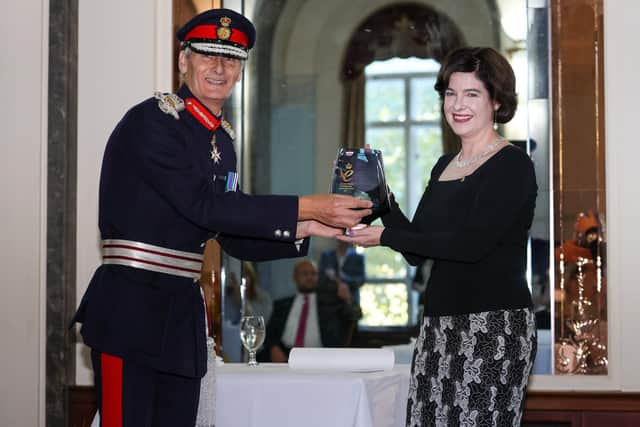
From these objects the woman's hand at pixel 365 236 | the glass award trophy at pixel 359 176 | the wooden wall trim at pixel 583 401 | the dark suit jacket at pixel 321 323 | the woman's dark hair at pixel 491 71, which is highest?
the woman's dark hair at pixel 491 71

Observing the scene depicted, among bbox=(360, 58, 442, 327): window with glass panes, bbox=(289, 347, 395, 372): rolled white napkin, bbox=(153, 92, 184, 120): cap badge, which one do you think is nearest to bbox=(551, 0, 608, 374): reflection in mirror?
bbox=(289, 347, 395, 372): rolled white napkin

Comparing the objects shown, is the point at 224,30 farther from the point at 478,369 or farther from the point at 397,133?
the point at 397,133

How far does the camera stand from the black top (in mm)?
2477

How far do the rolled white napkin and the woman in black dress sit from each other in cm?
59

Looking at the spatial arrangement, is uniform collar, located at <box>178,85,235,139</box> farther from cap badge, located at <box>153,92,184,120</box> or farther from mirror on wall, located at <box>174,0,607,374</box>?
mirror on wall, located at <box>174,0,607,374</box>

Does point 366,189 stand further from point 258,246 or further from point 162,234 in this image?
point 162,234

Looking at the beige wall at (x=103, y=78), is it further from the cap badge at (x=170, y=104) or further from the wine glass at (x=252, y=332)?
the cap badge at (x=170, y=104)

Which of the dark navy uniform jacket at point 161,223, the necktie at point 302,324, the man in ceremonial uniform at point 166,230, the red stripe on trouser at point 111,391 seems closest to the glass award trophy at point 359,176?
the man in ceremonial uniform at point 166,230

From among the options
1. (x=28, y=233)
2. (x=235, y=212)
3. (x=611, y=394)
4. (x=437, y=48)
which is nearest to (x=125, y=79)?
(x=28, y=233)

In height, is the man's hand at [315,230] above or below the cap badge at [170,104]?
below

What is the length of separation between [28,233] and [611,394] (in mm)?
2549

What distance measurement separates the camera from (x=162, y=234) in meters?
2.34

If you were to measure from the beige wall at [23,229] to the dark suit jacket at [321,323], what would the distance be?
149 cm

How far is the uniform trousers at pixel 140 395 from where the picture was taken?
87.8 inches
